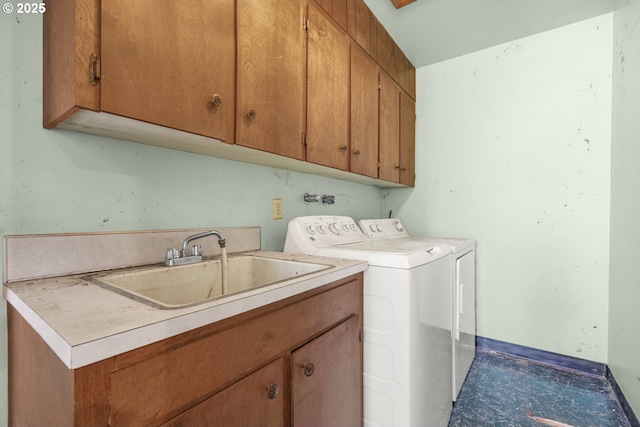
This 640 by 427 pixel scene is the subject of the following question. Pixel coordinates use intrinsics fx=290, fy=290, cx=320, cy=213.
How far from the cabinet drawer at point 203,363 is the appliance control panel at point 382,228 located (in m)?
1.15

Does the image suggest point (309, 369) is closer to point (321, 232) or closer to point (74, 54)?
point (321, 232)

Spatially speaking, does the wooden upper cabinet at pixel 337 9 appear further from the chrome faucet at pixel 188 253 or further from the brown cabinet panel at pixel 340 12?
the chrome faucet at pixel 188 253

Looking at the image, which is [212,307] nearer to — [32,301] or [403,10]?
[32,301]

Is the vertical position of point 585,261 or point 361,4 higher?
point 361,4

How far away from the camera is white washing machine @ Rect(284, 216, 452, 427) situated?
3.79 ft

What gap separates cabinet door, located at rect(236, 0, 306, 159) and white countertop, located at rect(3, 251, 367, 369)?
0.62m

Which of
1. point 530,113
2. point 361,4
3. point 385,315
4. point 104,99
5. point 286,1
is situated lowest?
point 385,315

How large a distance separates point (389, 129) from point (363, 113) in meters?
0.42

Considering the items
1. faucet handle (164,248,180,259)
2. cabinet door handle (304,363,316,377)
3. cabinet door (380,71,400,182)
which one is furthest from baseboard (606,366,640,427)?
faucet handle (164,248,180,259)

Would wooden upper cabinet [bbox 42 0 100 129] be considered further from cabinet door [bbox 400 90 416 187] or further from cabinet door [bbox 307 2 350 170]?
cabinet door [bbox 400 90 416 187]

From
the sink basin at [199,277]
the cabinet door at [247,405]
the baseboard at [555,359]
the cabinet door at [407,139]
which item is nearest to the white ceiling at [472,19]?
the cabinet door at [407,139]

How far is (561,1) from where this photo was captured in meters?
1.82

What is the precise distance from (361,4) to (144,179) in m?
1.60

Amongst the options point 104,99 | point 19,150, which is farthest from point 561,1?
point 19,150
